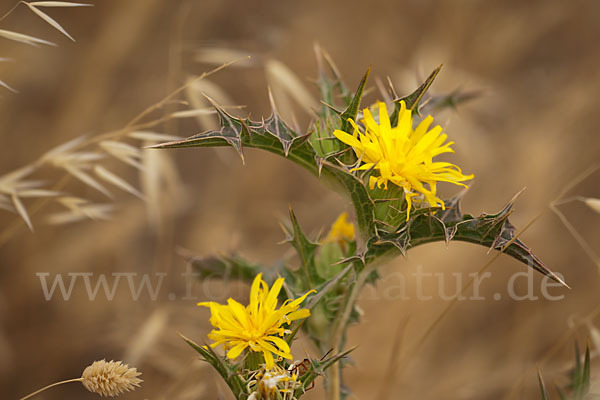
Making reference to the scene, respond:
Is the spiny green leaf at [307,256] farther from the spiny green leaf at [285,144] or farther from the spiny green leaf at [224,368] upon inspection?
the spiny green leaf at [224,368]

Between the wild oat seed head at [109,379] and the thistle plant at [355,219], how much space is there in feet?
0.47

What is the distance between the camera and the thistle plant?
2.77ft

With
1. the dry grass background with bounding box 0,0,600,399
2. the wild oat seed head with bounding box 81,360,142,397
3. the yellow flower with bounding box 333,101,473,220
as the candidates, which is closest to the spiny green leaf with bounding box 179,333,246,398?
the wild oat seed head with bounding box 81,360,142,397

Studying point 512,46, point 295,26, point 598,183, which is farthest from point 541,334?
point 295,26

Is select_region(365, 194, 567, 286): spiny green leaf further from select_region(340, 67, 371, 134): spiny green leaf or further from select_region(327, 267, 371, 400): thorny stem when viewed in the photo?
select_region(340, 67, 371, 134): spiny green leaf

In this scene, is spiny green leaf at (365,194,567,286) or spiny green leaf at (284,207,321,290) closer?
spiny green leaf at (365,194,567,286)

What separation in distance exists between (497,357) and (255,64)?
57.9 inches

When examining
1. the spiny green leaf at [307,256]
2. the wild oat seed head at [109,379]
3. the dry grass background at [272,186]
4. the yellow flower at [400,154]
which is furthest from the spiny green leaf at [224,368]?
the dry grass background at [272,186]

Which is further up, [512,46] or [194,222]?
[512,46]

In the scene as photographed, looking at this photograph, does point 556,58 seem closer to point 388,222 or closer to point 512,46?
point 512,46

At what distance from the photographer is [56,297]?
230 centimetres

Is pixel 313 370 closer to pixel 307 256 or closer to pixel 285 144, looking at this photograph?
pixel 307 256

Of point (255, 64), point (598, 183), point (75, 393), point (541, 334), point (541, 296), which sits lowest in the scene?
point (75, 393)

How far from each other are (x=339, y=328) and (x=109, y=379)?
1.26 ft
